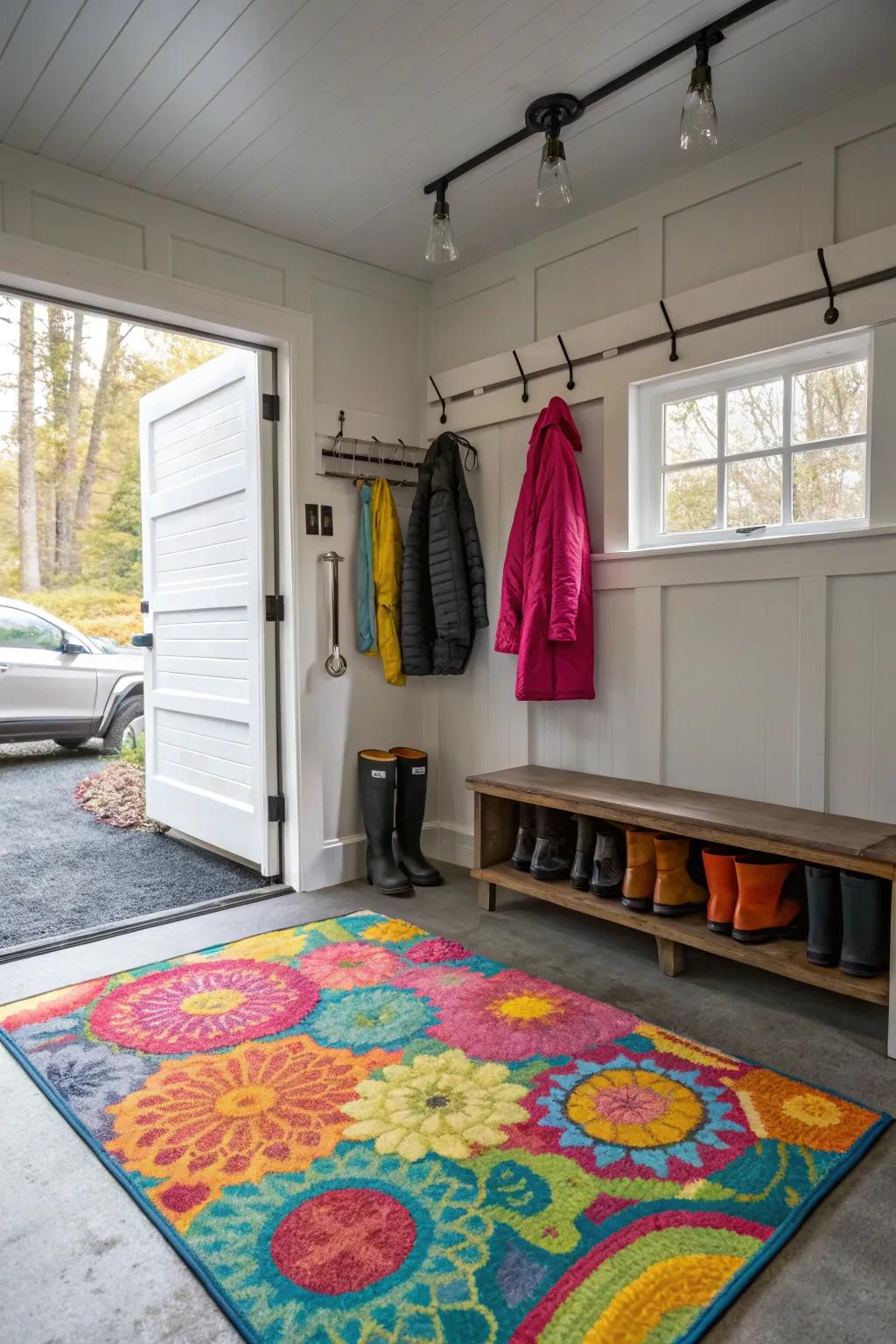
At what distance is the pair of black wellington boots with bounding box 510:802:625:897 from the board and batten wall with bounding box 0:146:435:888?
785 mm

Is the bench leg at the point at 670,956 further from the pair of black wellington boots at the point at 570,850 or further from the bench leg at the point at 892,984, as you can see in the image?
the bench leg at the point at 892,984

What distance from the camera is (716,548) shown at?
8.46 feet

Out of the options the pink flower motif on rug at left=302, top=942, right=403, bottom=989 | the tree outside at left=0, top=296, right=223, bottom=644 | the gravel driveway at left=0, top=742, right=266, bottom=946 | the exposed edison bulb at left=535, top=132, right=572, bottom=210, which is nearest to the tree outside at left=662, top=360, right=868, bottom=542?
the exposed edison bulb at left=535, top=132, right=572, bottom=210

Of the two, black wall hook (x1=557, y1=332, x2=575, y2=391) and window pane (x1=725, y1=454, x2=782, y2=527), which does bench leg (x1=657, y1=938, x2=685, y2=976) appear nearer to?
window pane (x1=725, y1=454, x2=782, y2=527)

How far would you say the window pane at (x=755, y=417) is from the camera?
101 inches

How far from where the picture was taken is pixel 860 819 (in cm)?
228

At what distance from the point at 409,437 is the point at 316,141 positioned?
4.04ft

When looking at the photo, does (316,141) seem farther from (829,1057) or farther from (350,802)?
(829,1057)

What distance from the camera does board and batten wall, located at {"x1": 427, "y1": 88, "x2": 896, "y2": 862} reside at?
2.26 meters

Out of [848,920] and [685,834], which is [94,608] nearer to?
[685,834]

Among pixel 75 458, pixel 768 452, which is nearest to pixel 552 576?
pixel 768 452

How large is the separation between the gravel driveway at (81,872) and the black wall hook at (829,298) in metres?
2.77

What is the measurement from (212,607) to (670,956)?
2289 mm

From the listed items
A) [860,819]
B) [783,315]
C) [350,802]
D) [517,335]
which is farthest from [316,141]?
[860,819]
